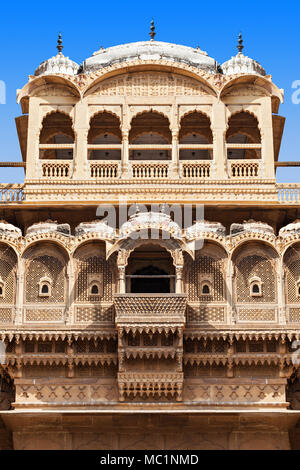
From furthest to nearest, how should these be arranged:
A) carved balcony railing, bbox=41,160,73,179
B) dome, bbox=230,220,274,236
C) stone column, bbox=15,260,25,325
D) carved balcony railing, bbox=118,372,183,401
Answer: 1. carved balcony railing, bbox=41,160,73,179
2. dome, bbox=230,220,274,236
3. stone column, bbox=15,260,25,325
4. carved balcony railing, bbox=118,372,183,401

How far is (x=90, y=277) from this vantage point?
19.8 metres

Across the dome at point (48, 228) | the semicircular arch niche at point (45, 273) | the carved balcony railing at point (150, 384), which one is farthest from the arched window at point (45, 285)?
the carved balcony railing at point (150, 384)

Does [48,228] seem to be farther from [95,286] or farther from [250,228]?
[250,228]

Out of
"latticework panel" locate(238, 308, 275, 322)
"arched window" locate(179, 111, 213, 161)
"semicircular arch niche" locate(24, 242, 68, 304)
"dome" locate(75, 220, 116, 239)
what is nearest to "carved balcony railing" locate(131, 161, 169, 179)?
"arched window" locate(179, 111, 213, 161)

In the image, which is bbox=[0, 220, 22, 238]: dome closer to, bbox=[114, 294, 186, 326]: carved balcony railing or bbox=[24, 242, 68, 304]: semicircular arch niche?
bbox=[24, 242, 68, 304]: semicircular arch niche

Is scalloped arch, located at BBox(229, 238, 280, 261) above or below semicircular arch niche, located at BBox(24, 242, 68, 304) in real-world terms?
above

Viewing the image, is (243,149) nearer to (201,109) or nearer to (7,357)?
(201,109)

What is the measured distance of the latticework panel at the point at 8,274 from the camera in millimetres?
19703

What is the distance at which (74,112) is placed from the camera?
22062 mm

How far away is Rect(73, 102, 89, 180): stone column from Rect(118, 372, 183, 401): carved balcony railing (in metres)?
4.30

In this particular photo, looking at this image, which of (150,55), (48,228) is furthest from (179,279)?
(150,55)

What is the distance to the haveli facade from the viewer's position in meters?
19.0

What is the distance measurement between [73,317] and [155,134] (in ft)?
17.4
